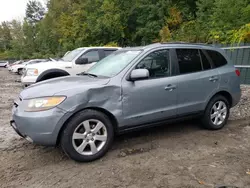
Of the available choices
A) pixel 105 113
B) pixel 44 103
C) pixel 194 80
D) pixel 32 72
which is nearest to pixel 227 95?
pixel 194 80

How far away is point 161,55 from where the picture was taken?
387 cm

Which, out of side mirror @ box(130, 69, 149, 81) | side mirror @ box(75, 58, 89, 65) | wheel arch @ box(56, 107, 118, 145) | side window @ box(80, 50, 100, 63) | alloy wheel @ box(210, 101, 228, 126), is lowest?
alloy wheel @ box(210, 101, 228, 126)

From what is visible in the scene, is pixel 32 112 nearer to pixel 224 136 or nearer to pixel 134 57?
pixel 134 57

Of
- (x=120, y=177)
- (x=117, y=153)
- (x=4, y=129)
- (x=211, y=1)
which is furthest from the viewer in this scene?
(x=211, y=1)

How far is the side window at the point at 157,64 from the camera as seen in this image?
146 inches

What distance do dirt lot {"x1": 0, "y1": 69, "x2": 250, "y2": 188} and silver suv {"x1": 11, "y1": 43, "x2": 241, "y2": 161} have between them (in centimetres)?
32

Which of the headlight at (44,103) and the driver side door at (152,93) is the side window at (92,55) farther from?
the headlight at (44,103)

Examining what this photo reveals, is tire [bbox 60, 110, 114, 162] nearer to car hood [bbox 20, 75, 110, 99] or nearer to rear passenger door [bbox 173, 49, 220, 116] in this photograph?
car hood [bbox 20, 75, 110, 99]

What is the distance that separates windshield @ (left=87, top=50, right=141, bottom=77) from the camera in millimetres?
3652

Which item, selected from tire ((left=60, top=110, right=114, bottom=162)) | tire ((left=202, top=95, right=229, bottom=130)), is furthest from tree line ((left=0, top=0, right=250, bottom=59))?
tire ((left=60, top=110, right=114, bottom=162))

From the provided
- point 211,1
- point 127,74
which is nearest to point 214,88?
point 127,74

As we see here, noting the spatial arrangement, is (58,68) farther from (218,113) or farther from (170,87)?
(218,113)

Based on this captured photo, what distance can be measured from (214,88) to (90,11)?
26.8 m

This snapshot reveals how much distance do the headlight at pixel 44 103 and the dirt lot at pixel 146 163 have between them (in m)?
0.84
